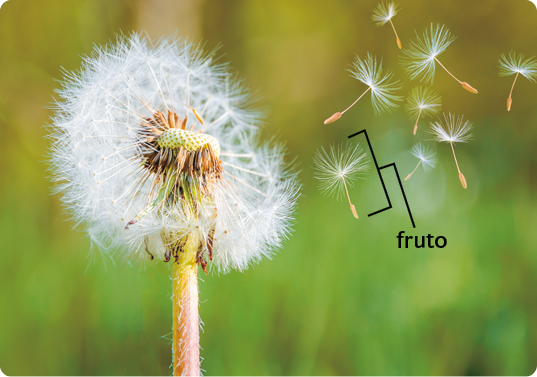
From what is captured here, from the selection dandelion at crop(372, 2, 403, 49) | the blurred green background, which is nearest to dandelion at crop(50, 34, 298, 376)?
the blurred green background

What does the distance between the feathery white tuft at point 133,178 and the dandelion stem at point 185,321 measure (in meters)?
0.06

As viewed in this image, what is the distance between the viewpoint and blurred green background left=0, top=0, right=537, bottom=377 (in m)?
0.98

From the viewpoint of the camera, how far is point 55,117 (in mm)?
704

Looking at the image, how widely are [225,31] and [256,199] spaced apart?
1.62m

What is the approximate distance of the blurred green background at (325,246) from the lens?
977mm

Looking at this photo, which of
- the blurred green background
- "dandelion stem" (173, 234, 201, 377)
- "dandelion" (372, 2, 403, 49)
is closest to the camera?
"dandelion stem" (173, 234, 201, 377)

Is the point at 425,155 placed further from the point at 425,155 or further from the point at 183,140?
the point at 183,140

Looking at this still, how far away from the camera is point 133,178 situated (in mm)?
707

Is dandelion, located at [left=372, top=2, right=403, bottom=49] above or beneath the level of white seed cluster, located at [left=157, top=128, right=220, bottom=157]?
above

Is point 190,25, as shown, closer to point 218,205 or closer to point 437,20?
point 437,20

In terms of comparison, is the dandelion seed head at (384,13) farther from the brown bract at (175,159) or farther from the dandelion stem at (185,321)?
the dandelion stem at (185,321)

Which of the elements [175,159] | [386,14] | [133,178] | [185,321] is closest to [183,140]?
[175,159]

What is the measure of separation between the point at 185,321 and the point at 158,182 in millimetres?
233

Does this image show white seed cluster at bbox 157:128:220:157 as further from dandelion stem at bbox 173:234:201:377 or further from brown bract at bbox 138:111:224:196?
dandelion stem at bbox 173:234:201:377
